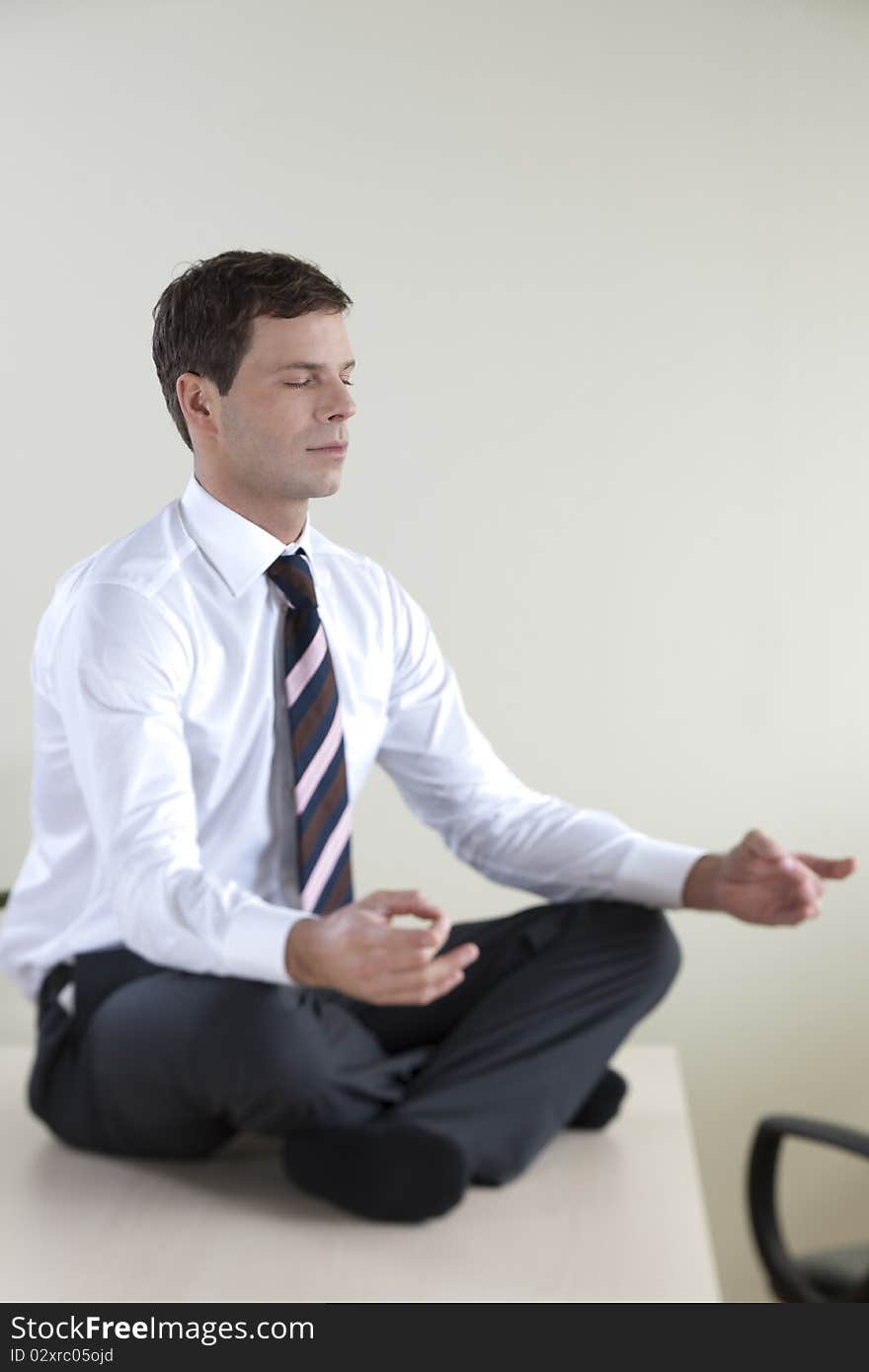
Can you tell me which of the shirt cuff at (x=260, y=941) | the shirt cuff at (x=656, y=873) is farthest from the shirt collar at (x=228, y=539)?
the shirt cuff at (x=656, y=873)

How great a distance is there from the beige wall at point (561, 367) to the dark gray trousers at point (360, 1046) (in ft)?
0.39

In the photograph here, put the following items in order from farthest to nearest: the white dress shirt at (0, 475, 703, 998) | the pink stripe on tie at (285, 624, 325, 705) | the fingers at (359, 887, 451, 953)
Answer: the pink stripe on tie at (285, 624, 325, 705) < the white dress shirt at (0, 475, 703, 998) < the fingers at (359, 887, 451, 953)

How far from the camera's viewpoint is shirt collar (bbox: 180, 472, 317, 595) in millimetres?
942

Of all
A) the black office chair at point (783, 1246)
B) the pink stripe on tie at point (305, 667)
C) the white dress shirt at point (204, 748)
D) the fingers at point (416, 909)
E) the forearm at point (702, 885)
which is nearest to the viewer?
the fingers at point (416, 909)

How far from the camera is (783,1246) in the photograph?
133 cm

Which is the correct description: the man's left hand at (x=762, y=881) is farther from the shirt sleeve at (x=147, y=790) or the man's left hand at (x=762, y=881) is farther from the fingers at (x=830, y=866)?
the shirt sleeve at (x=147, y=790)

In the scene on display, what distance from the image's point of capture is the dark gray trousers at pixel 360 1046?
38.4 inches

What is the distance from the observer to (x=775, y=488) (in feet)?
4.63

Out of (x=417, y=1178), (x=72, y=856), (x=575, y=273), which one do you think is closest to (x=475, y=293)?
(x=575, y=273)

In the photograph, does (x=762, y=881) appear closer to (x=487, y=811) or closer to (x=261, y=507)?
(x=487, y=811)

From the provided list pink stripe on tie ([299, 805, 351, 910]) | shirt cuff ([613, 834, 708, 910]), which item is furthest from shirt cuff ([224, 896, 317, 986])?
shirt cuff ([613, 834, 708, 910])

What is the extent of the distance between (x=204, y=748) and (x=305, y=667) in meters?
0.09

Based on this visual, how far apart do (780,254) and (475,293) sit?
331 millimetres

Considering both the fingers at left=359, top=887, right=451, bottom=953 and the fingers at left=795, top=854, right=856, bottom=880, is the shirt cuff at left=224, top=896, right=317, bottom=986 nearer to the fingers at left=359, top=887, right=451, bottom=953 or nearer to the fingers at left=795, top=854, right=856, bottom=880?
the fingers at left=359, top=887, right=451, bottom=953
